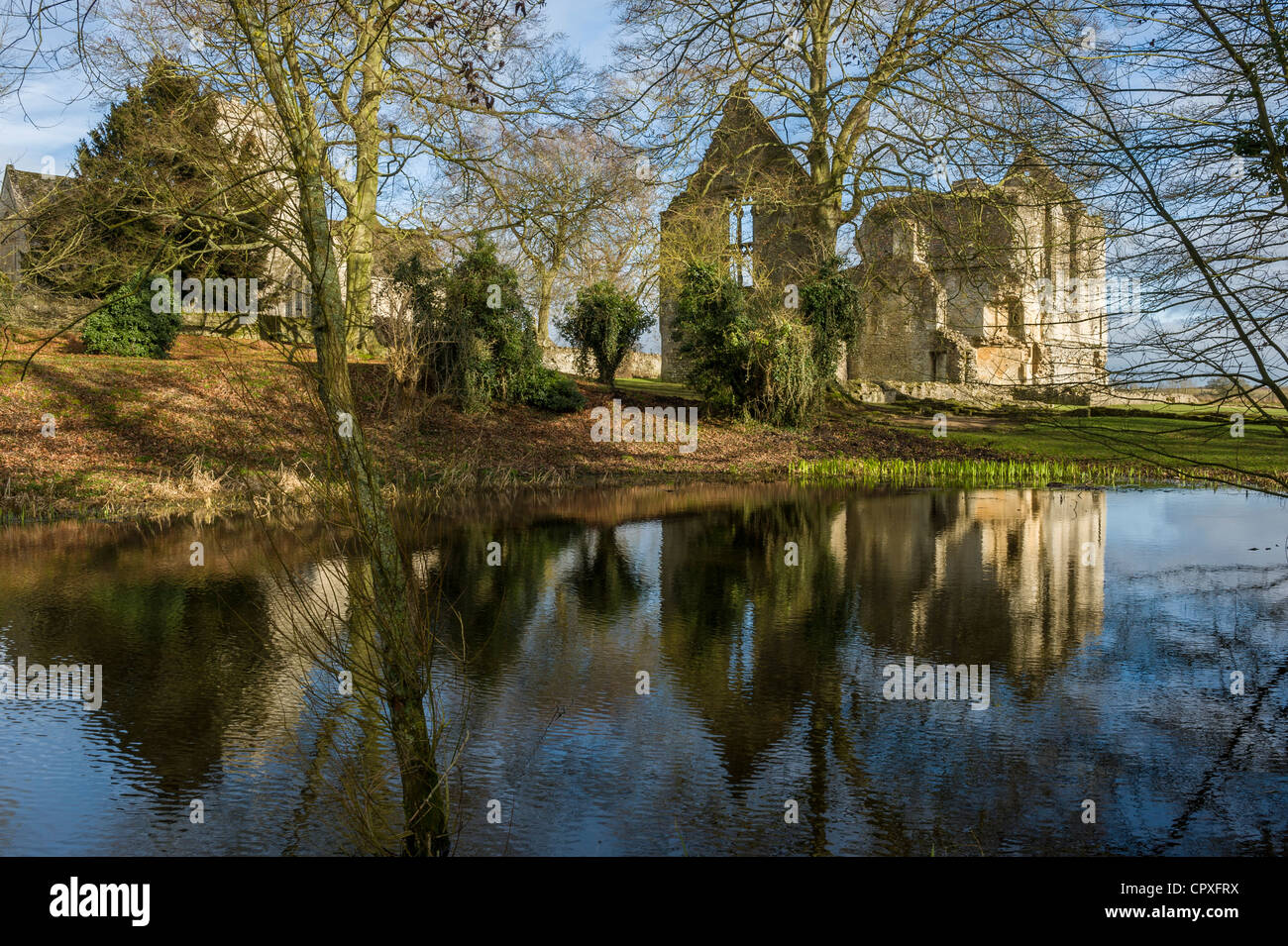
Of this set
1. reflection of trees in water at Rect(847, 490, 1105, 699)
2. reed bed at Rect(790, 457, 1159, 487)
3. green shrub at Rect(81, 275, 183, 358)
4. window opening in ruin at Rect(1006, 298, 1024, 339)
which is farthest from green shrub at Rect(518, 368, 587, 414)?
window opening in ruin at Rect(1006, 298, 1024, 339)

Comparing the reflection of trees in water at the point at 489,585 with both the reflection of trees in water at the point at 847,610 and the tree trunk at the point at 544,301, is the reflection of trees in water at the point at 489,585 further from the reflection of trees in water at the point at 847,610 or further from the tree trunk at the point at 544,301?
the tree trunk at the point at 544,301

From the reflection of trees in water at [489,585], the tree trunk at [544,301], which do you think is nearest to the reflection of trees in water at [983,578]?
the reflection of trees in water at [489,585]

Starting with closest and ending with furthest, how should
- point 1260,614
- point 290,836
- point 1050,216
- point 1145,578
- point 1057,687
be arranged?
point 290,836 → point 1050,216 → point 1057,687 → point 1260,614 → point 1145,578

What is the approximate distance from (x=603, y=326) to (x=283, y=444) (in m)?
15.5

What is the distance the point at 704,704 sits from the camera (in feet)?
21.1

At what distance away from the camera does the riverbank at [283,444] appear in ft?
50.6

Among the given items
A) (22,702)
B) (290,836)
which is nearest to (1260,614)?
(290,836)

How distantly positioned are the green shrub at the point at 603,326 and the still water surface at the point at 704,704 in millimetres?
15430

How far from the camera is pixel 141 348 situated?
75.1 feet

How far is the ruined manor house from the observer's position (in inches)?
210

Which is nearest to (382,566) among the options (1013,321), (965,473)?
(1013,321)

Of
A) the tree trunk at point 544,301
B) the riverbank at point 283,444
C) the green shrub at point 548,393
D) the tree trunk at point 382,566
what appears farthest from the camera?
the tree trunk at point 544,301

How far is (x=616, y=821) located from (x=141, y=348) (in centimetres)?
2195
